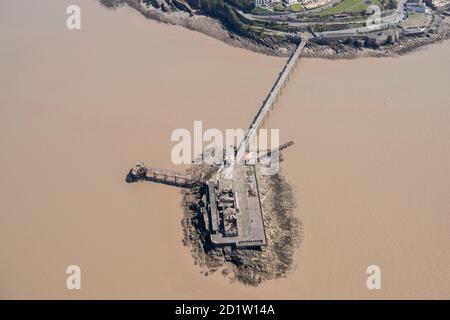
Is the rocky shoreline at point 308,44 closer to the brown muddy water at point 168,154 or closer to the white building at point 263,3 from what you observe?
the brown muddy water at point 168,154

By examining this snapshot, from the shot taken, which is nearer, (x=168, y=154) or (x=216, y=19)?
(x=168, y=154)

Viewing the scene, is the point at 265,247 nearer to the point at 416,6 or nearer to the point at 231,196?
the point at 231,196

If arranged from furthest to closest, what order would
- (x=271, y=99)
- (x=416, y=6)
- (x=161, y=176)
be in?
(x=416, y=6), (x=271, y=99), (x=161, y=176)

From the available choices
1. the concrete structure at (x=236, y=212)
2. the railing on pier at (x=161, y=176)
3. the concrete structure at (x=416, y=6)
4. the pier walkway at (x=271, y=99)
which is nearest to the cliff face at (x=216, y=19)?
the pier walkway at (x=271, y=99)

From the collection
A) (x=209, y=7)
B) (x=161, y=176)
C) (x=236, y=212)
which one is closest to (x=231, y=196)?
(x=236, y=212)

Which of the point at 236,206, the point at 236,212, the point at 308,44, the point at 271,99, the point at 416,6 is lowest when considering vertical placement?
the point at 236,212

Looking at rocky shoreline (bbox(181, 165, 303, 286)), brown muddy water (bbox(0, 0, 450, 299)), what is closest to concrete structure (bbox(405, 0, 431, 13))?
brown muddy water (bbox(0, 0, 450, 299))

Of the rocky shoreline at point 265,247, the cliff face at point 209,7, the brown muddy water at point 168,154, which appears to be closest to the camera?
the rocky shoreline at point 265,247
